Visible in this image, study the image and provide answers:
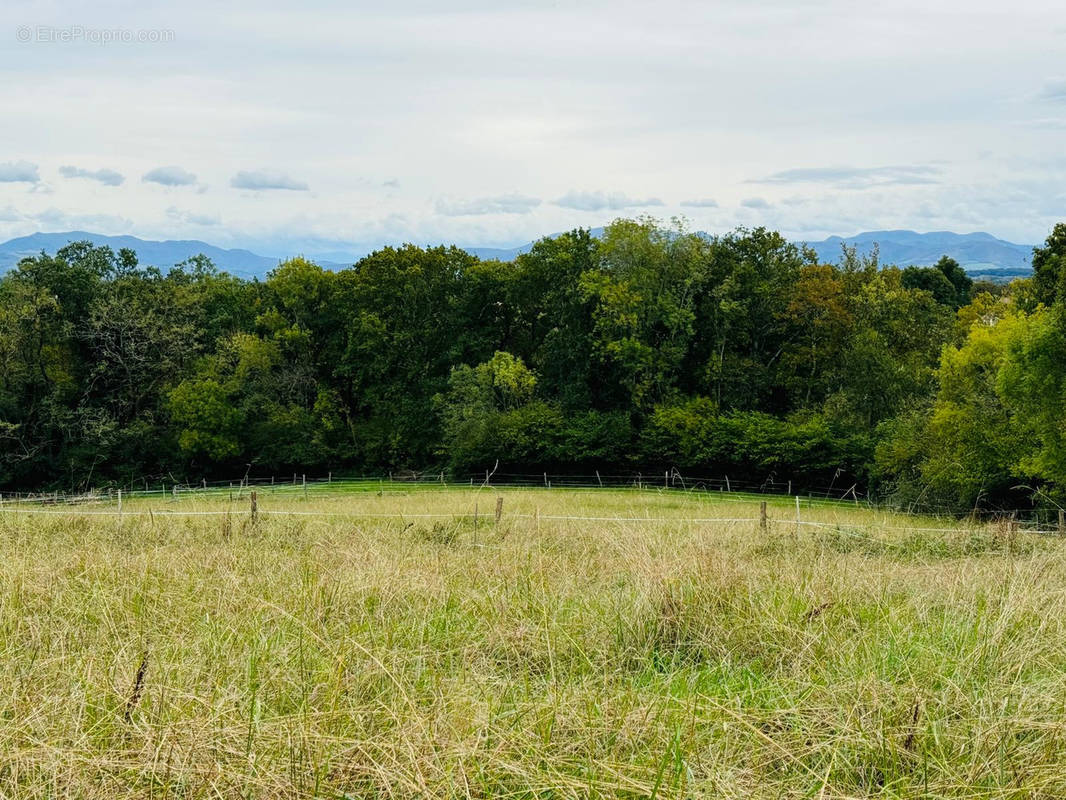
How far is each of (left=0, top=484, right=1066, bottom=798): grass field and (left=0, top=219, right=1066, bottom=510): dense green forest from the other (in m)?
33.7

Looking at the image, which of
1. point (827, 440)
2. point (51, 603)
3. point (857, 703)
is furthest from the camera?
point (827, 440)

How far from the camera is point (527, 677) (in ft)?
14.0

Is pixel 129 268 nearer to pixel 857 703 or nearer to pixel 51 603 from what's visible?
pixel 51 603

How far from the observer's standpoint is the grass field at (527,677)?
290 centimetres

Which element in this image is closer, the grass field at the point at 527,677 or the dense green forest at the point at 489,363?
the grass field at the point at 527,677

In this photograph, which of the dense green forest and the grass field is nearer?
the grass field

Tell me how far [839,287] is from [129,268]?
4497 cm

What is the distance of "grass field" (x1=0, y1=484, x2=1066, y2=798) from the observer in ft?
9.52

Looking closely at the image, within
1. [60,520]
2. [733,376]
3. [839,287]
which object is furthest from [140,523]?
[839,287]

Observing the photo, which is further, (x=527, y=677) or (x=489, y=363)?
(x=489, y=363)

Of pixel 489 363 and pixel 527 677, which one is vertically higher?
pixel 489 363

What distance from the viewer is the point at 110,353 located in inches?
1901

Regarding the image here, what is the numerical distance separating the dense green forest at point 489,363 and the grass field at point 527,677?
33.7m

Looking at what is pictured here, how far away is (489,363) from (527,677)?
4161 centimetres
